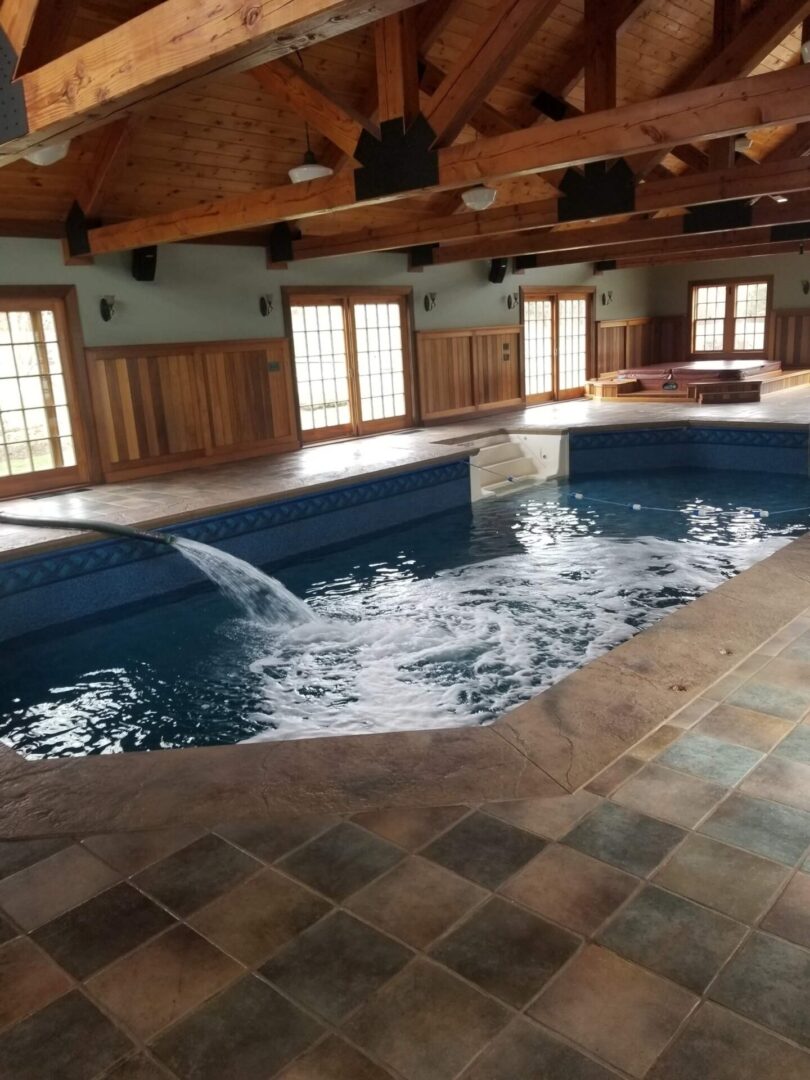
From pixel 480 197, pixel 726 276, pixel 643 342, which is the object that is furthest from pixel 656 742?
pixel 726 276

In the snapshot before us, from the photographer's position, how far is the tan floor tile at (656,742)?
2.69 metres

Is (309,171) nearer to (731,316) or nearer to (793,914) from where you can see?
(793,914)

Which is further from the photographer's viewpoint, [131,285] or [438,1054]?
[131,285]

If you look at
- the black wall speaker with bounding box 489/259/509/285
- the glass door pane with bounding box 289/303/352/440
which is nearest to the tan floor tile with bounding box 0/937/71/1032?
the glass door pane with bounding box 289/303/352/440

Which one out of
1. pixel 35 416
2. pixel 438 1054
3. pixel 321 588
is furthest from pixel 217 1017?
pixel 35 416

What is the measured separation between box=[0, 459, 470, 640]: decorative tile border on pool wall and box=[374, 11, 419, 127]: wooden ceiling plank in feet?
10.2

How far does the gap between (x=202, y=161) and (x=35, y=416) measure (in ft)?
9.12

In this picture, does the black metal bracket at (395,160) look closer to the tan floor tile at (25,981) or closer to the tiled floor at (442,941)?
the tiled floor at (442,941)

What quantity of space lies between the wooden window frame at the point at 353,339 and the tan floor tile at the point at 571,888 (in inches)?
313

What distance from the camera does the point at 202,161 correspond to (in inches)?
293

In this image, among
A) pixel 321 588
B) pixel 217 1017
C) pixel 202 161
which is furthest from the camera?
pixel 202 161

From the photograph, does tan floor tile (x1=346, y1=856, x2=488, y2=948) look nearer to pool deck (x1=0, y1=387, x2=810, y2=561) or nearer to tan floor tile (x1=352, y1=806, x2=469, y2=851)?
tan floor tile (x1=352, y1=806, x2=469, y2=851)

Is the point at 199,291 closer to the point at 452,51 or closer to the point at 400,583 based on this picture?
the point at 452,51

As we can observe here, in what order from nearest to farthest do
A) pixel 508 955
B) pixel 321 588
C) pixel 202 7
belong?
1. pixel 508 955
2. pixel 202 7
3. pixel 321 588
